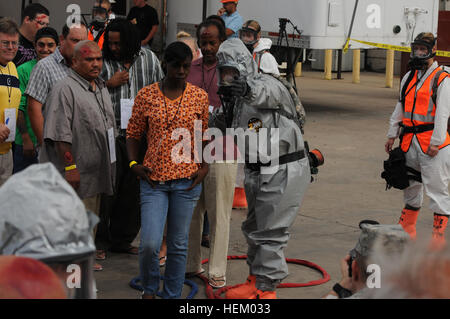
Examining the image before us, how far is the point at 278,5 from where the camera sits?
548 inches

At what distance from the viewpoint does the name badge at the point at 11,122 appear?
5461 millimetres

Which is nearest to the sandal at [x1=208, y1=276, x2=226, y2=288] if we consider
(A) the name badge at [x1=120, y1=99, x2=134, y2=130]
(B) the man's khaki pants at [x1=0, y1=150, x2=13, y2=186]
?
(A) the name badge at [x1=120, y1=99, x2=134, y2=130]

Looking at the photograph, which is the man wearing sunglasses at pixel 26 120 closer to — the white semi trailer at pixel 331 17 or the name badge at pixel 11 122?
the name badge at pixel 11 122

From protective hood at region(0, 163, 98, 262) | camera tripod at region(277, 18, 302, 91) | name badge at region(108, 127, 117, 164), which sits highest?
camera tripod at region(277, 18, 302, 91)

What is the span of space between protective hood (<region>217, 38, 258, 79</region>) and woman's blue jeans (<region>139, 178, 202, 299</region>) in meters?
0.78

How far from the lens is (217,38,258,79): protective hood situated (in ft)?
15.4

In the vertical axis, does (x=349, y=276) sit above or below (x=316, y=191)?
above

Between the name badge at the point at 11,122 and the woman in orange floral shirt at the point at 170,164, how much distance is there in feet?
3.79

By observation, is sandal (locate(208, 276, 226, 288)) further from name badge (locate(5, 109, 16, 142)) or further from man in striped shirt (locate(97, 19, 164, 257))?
name badge (locate(5, 109, 16, 142))

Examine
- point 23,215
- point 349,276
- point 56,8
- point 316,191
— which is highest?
point 56,8

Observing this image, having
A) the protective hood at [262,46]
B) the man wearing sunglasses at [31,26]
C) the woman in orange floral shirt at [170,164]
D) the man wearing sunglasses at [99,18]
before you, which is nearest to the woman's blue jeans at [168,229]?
the woman in orange floral shirt at [170,164]

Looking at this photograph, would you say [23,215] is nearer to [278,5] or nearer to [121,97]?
[121,97]

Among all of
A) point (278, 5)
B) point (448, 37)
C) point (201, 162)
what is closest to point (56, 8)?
point (278, 5)

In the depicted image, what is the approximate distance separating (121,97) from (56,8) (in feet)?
33.9
